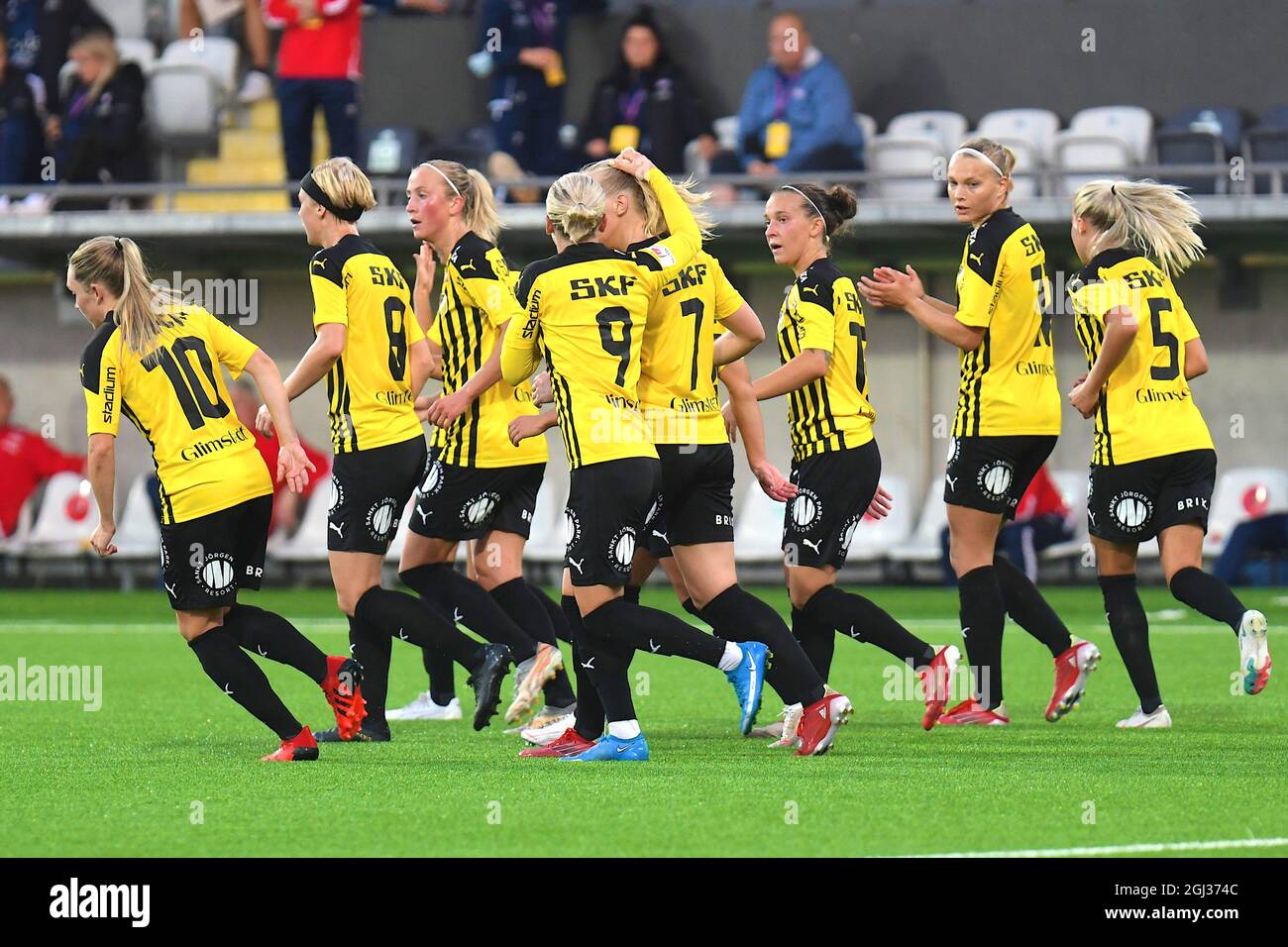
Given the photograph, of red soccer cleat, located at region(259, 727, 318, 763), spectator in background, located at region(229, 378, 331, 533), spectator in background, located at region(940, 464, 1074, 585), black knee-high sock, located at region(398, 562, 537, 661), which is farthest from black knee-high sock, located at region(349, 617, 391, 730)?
spectator in background, located at region(229, 378, 331, 533)

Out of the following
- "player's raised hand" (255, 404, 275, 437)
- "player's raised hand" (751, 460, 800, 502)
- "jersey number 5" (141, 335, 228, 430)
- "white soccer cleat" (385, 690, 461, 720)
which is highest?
"jersey number 5" (141, 335, 228, 430)

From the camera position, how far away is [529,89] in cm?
1758

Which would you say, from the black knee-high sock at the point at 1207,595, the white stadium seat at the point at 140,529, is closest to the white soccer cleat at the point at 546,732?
the black knee-high sock at the point at 1207,595

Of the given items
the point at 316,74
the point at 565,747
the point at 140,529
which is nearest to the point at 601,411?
the point at 565,747

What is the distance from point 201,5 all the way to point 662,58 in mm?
5498

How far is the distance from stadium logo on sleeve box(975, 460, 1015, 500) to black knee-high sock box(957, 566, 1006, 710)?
1.01 ft

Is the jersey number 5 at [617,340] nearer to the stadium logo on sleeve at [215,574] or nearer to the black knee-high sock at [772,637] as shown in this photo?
the black knee-high sock at [772,637]

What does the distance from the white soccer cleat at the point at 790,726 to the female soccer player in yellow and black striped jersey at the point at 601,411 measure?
0.32 meters

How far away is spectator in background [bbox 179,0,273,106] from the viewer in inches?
776

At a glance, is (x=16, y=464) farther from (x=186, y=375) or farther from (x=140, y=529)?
(x=186, y=375)

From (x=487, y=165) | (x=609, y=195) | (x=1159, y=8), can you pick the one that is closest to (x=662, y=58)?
(x=487, y=165)

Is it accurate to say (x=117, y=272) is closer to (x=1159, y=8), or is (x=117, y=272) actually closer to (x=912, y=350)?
(x=912, y=350)

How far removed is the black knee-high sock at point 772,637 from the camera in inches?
267

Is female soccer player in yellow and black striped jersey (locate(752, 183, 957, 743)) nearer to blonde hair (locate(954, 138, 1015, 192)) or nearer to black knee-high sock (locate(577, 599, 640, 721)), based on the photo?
blonde hair (locate(954, 138, 1015, 192))
